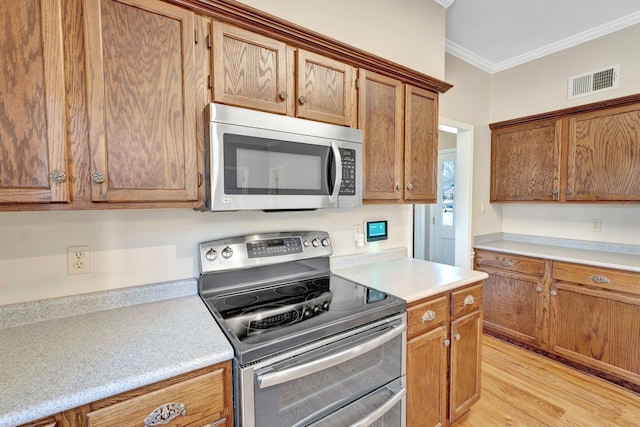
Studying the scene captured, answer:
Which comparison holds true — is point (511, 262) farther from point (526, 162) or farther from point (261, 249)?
point (261, 249)

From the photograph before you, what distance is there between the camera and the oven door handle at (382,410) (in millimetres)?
1223

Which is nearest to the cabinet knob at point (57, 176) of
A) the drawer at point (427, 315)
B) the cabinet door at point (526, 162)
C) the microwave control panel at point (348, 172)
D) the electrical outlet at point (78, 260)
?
the electrical outlet at point (78, 260)

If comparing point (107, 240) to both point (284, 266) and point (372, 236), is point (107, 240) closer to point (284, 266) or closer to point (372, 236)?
point (284, 266)

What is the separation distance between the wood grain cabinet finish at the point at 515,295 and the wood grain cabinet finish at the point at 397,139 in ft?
4.50

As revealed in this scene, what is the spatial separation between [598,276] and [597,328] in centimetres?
41

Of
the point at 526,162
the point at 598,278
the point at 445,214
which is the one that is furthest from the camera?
the point at 445,214

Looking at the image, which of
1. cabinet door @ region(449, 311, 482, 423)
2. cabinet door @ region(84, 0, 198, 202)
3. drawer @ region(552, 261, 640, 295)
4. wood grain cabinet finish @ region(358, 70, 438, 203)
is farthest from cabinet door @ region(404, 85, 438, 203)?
drawer @ region(552, 261, 640, 295)

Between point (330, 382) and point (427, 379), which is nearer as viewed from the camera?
point (330, 382)

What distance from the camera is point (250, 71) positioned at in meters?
1.29

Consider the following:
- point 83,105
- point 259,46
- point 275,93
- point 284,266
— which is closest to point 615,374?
point 284,266

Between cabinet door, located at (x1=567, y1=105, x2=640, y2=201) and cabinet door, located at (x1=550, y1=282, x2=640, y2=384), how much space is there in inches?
31.8

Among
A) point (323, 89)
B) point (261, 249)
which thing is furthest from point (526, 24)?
point (261, 249)

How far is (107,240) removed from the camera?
127 centimetres

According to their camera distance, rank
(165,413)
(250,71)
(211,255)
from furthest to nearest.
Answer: (211,255), (250,71), (165,413)
